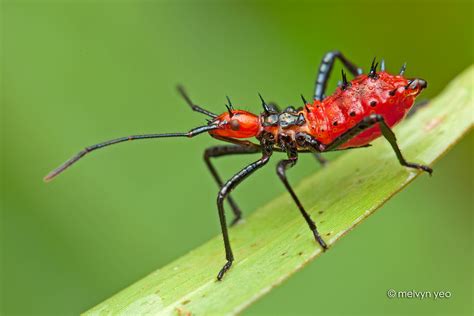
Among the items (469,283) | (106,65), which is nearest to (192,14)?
(106,65)

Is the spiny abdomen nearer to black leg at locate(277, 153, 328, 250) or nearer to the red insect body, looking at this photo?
the red insect body

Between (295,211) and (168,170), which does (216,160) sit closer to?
(168,170)

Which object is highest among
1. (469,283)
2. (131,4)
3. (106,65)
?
(131,4)

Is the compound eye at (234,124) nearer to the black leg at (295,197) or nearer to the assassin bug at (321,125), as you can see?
the assassin bug at (321,125)

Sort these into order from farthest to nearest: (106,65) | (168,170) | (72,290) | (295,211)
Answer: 1. (106,65)
2. (168,170)
3. (72,290)
4. (295,211)

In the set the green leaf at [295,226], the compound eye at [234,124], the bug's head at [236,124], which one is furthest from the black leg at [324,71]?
the compound eye at [234,124]

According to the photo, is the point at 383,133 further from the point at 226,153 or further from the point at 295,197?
the point at 226,153

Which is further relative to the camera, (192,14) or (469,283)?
(192,14)

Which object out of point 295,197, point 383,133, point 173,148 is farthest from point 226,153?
point 383,133
